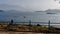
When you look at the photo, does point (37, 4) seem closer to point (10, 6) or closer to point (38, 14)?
point (38, 14)

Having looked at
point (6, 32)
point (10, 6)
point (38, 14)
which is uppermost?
point (10, 6)

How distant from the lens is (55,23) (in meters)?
1.69

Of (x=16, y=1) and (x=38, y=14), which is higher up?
(x=16, y=1)

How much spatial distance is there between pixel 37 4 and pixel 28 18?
23 centimetres

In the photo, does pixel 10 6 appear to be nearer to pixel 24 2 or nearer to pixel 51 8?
pixel 24 2

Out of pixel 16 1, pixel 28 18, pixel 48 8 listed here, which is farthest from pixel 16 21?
pixel 48 8

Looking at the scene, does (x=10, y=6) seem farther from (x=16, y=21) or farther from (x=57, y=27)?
(x=57, y=27)

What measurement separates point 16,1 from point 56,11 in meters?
0.57

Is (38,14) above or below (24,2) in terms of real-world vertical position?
below

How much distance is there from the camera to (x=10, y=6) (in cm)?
172

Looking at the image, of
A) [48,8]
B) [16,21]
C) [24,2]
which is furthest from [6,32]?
[48,8]

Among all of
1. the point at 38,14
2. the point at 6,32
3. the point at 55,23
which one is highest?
the point at 38,14

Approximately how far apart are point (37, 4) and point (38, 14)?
0.15m

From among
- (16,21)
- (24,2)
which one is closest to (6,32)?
(16,21)
